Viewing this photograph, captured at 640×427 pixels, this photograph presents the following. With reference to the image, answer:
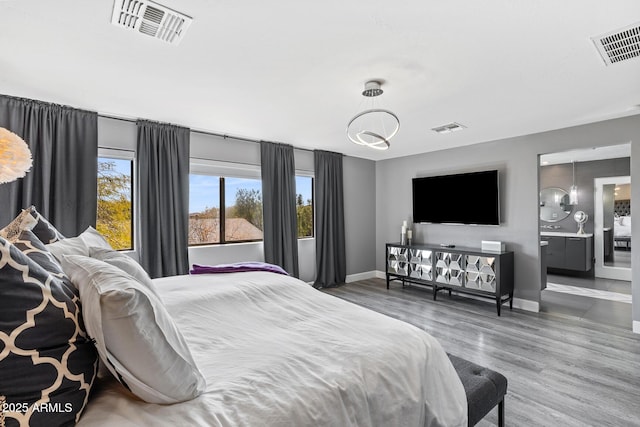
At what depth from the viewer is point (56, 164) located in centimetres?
322

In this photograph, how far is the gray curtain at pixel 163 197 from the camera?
3.74 meters

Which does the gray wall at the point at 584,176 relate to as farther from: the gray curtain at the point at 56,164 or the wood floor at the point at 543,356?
the gray curtain at the point at 56,164

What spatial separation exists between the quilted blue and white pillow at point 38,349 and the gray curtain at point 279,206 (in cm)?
392

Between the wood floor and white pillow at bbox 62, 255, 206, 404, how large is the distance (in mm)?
2016

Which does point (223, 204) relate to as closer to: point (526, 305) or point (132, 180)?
point (132, 180)

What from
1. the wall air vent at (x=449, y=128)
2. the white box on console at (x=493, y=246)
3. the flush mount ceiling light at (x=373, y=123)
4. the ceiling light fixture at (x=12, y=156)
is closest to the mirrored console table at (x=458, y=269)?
the white box on console at (x=493, y=246)

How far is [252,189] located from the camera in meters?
4.95

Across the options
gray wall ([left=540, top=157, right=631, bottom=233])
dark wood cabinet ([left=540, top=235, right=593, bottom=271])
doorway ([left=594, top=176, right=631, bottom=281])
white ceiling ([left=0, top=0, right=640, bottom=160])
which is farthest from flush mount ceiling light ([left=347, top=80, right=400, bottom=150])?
doorway ([left=594, top=176, right=631, bottom=281])

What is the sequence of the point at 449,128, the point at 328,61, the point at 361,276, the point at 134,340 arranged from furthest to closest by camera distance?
the point at 361,276 → the point at 449,128 → the point at 328,61 → the point at 134,340

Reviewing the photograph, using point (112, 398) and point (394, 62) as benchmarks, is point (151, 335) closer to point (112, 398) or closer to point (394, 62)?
point (112, 398)

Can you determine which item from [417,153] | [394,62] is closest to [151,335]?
[394,62]

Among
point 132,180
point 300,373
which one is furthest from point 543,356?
point 132,180

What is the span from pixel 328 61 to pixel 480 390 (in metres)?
2.25

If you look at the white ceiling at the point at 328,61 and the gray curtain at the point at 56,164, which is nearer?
the white ceiling at the point at 328,61
